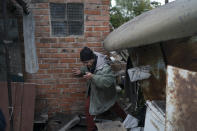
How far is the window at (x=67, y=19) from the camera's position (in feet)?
10.7

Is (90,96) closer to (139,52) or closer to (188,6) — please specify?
(139,52)

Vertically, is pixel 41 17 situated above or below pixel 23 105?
above

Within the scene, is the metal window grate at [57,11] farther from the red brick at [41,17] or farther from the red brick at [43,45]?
the red brick at [43,45]

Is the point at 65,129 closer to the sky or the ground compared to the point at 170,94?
closer to the ground

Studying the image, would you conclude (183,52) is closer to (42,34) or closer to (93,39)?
(93,39)

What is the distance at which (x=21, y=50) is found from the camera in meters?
3.28

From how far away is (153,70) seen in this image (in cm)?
243

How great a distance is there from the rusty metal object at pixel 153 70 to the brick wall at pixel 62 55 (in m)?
0.92

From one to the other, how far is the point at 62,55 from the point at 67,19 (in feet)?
1.89

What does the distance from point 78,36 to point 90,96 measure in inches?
38.1

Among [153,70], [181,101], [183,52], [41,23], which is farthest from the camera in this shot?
[41,23]

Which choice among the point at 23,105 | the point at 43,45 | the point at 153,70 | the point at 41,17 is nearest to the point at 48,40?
the point at 43,45

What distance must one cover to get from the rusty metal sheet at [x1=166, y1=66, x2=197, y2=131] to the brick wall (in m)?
1.99

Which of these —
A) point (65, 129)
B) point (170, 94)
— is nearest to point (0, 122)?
point (65, 129)
